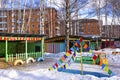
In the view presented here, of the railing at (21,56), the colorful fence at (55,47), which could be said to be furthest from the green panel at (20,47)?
the colorful fence at (55,47)

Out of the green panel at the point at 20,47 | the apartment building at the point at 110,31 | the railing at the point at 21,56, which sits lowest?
the railing at the point at 21,56

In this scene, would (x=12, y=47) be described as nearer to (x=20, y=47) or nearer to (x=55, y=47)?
(x=20, y=47)

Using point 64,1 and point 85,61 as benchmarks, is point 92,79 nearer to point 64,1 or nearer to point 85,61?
point 85,61

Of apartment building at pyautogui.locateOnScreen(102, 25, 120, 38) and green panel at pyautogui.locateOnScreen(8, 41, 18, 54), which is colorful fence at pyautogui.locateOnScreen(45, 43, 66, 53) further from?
apartment building at pyautogui.locateOnScreen(102, 25, 120, 38)

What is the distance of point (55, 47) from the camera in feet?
106

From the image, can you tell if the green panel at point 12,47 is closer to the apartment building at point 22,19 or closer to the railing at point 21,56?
the railing at point 21,56

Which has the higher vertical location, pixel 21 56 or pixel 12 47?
pixel 12 47

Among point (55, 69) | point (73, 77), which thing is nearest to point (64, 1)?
Answer: point (55, 69)

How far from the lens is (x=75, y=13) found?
25.7 meters

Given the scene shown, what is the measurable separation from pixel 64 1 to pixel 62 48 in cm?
871

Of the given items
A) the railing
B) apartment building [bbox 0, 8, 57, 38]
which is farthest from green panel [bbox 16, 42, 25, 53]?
apartment building [bbox 0, 8, 57, 38]

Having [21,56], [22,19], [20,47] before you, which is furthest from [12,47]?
[22,19]

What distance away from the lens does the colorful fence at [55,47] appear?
104ft

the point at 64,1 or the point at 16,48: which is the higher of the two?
the point at 64,1
